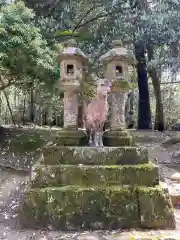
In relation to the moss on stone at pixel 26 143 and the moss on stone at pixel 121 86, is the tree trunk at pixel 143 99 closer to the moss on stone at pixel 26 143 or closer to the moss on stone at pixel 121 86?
the moss on stone at pixel 26 143

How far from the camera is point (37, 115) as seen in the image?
43.7 feet

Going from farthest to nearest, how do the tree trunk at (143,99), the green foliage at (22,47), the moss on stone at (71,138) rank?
the tree trunk at (143,99), the green foliage at (22,47), the moss on stone at (71,138)

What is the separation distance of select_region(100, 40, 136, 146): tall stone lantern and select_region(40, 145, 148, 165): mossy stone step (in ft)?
0.74

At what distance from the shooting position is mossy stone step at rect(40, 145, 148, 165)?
13.2ft

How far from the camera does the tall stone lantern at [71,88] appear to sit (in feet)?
13.8

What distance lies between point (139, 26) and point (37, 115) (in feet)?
23.4

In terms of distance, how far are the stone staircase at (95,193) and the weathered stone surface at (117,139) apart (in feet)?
0.67

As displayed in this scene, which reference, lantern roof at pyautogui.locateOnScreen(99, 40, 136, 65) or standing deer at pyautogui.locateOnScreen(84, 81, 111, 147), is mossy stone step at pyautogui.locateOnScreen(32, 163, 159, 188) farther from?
lantern roof at pyautogui.locateOnScreen(99, 40, 136, 65)

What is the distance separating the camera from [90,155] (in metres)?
4.02

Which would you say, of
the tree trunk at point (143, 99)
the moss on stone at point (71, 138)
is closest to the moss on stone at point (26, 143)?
the moss on stone at point (71, 138)

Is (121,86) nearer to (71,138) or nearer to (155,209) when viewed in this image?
(71,138)

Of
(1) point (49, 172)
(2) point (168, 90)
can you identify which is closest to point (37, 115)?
(2) point (168, 90)

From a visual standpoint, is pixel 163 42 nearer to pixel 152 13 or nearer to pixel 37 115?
pixel 152 13

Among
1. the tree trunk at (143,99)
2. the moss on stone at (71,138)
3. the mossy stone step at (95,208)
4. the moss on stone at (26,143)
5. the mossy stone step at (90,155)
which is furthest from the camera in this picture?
the tree trunk at (143,99)
